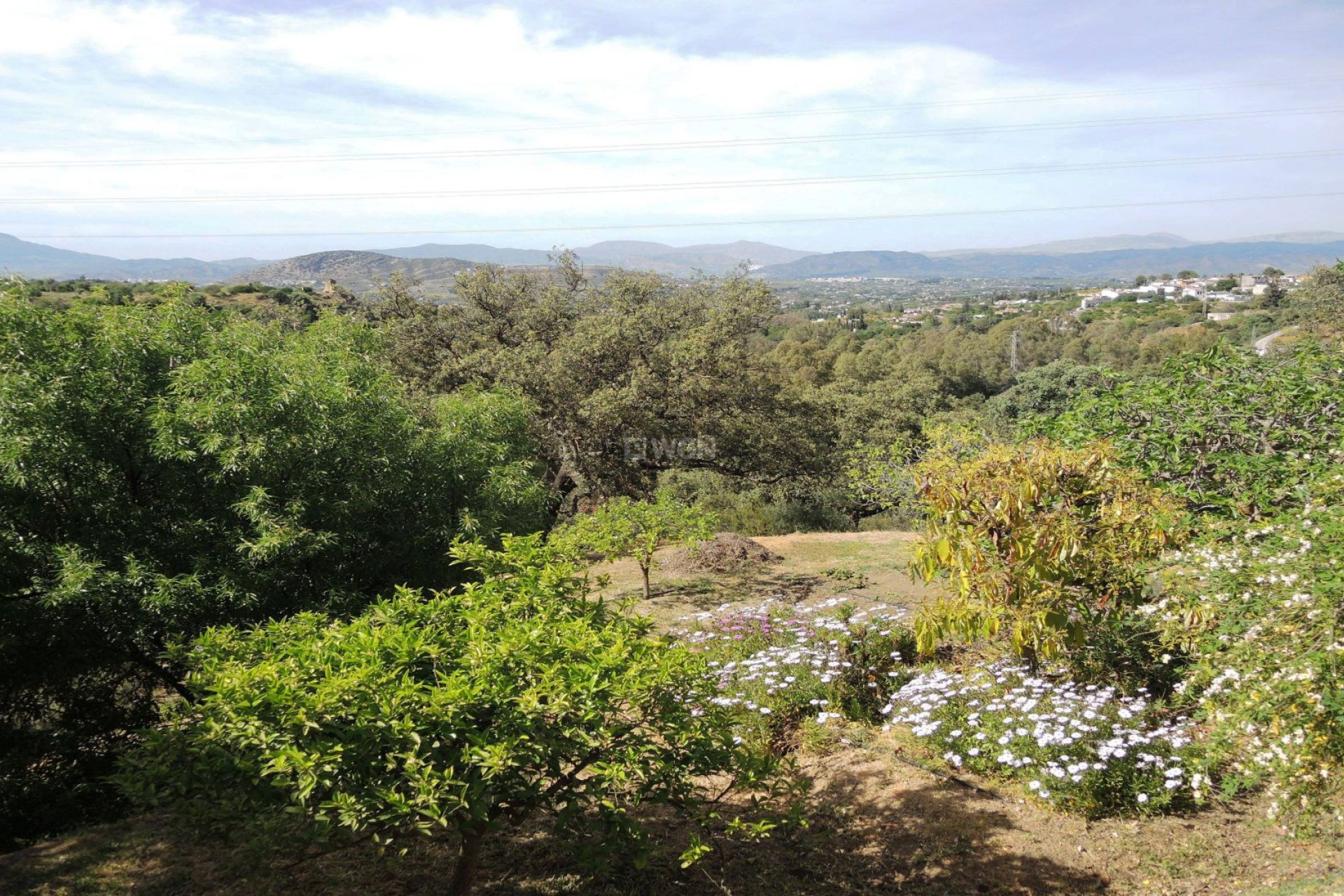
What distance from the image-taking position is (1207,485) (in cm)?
758

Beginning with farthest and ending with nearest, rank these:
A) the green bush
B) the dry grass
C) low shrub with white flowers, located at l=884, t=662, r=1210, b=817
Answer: the dry grass < the green bush < low shrub with white flowers, located at l=884, t=662, r=1210, b=817

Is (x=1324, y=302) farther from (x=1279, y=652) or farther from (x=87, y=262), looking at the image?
(x=87, y=262)

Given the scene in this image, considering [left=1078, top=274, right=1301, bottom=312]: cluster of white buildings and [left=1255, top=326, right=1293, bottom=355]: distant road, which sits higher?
[left=1078, top=274, right=1301, bottom=312]: cluster of white buildings

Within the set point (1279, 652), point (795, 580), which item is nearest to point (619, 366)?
point (795, 580)

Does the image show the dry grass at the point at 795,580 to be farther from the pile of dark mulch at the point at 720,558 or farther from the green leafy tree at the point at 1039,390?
the green leafy tree at the point at 1039,390

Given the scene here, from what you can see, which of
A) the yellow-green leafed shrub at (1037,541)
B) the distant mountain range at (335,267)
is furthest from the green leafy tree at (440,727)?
the distant mountain range at (335,267)

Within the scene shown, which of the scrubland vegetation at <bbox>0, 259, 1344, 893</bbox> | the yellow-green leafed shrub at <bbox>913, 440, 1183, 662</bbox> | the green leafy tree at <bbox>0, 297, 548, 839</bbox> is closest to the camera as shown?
the scrubland vegetation at <bbox>0, 259, 1344, 893</bbox>

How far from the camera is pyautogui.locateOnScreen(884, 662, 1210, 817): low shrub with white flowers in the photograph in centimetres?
538

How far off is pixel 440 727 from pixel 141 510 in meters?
4.09

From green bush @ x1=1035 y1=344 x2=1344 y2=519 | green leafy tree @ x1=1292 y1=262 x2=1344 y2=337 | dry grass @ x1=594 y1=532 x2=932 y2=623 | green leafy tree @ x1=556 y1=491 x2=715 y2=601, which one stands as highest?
green leafy tree @ x1=1292 y1=262 x2=1344 y2=337

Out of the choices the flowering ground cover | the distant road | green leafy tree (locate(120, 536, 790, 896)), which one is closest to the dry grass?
the flowering ground cover

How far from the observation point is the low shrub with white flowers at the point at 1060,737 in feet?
17.6

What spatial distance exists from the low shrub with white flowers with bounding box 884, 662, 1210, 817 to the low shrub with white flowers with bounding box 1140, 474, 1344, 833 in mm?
382

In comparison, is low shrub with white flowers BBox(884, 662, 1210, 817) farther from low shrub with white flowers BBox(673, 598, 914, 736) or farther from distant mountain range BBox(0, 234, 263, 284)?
distant mountain range BBox(0, 234, 263, 284)
